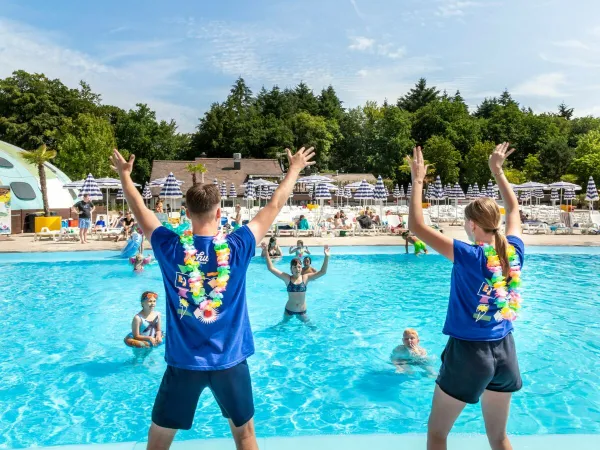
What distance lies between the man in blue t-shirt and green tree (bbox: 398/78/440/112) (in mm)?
75147

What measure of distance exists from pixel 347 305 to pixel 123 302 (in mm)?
4534

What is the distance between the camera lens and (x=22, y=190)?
26.0 metres

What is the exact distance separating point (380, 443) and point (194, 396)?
1733 mm

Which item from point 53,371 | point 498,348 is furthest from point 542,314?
point 53,371

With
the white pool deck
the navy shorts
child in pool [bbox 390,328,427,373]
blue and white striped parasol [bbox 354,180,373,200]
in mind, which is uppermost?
blue and white striped parasol [bbox 354,180,373,200]

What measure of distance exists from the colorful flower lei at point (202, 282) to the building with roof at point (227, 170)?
46.4m

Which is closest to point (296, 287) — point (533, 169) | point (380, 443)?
point (380, 443)

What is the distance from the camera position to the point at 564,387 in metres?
5.45

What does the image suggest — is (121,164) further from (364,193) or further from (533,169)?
(533,169)

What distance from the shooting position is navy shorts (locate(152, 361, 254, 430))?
91.0 inches

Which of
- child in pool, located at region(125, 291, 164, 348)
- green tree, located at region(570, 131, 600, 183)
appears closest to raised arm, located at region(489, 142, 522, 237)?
child in pool, located at region(125, 291, 164, 348)

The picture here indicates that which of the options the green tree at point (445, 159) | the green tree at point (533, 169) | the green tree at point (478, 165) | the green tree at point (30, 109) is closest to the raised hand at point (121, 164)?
the green tree at point (30, 109)

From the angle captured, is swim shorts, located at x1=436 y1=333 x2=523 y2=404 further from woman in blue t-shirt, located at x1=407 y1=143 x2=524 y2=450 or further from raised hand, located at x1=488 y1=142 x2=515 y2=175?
raised hand, located at x1=488 y1=142 x2=515 y2=175

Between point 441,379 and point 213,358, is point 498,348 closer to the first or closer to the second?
point 441,379
